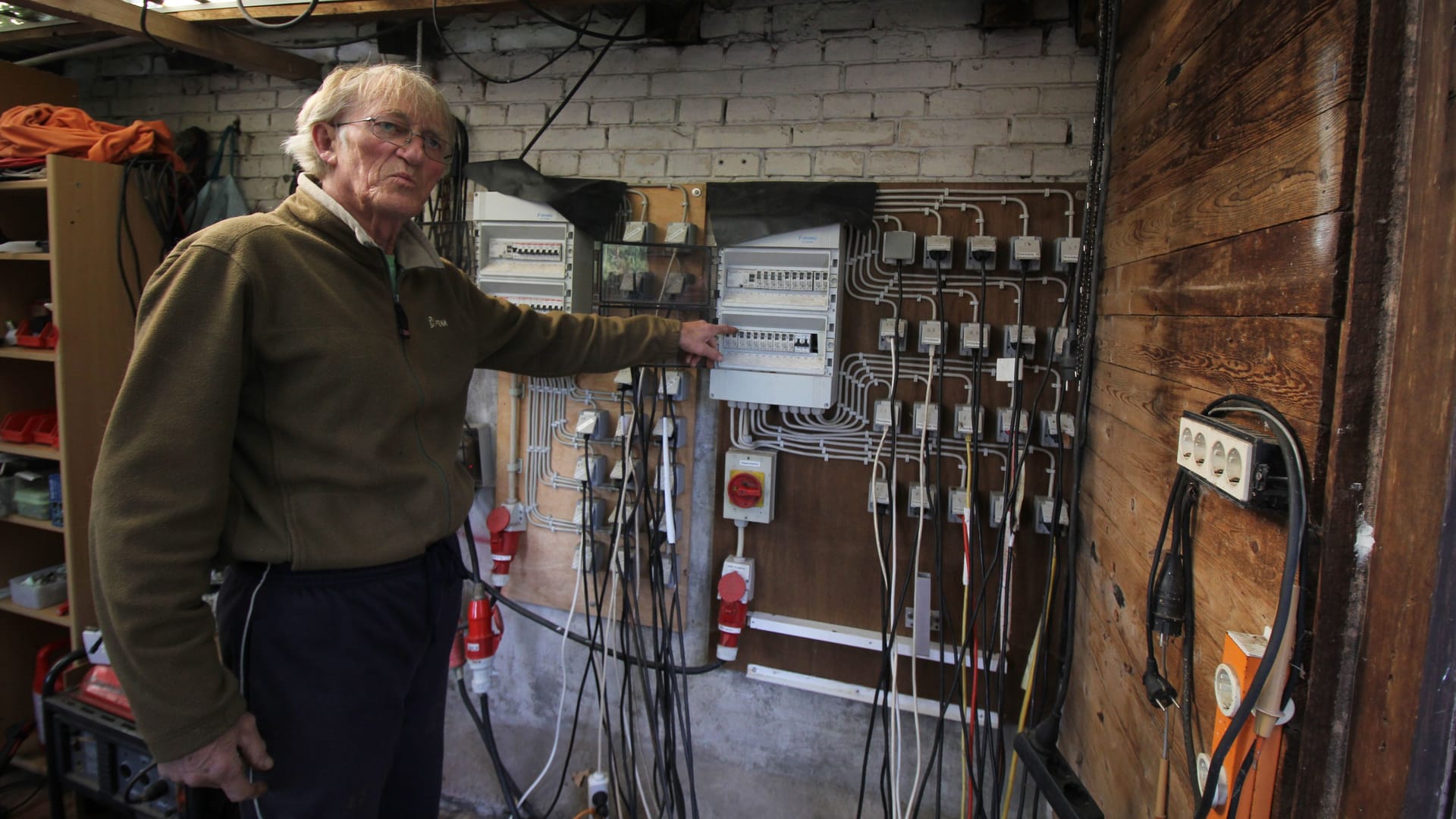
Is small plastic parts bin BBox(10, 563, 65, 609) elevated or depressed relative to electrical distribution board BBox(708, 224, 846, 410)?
depressed

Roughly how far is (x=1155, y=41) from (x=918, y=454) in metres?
0.99

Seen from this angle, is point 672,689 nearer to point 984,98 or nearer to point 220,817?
point 220,817

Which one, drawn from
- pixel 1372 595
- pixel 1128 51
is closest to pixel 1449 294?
pixel 1372 595

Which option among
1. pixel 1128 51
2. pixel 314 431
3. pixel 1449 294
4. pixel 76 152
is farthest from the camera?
pixel 76 152

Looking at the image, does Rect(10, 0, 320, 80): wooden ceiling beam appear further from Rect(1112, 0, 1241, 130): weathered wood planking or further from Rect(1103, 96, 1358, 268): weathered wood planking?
Rect(1103, 96, 1358, 268): weathered wood planking

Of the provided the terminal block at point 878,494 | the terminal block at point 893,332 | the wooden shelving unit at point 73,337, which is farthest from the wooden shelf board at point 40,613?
the terminal block at point 893,332

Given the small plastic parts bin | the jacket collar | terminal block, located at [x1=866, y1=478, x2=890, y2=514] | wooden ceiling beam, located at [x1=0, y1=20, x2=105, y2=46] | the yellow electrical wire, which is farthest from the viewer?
the small plastic parts bin

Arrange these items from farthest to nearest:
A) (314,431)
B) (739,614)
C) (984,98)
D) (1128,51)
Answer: (739,614) < (984,98) < (1128,51) < (314,431)

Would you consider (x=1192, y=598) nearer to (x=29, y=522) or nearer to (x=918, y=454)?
(x=918, y=454)

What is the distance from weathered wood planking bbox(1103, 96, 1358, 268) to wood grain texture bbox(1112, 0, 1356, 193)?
4cm

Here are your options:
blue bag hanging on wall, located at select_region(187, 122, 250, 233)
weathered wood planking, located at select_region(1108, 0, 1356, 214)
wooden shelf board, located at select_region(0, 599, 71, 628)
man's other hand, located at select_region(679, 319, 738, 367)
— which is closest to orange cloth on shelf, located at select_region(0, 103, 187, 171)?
blue bag hanging on wall, located at select_region(187, 122, 250, 233)

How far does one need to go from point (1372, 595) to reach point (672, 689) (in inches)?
67.3

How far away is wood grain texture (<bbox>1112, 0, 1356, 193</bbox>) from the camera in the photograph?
754mm

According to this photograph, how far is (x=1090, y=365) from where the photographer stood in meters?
1.57
